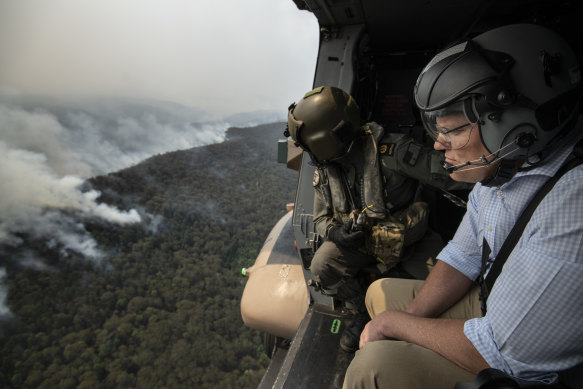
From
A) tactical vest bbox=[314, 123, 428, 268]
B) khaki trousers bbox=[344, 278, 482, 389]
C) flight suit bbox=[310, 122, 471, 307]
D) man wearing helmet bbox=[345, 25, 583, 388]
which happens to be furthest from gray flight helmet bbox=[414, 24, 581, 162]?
tactical vest bbox=[314, 123, 428, 268]

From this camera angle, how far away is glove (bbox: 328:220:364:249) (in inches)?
80.8

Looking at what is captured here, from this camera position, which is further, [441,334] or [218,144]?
[218,144]

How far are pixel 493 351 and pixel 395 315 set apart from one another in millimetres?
365

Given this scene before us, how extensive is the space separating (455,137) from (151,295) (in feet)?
95.8

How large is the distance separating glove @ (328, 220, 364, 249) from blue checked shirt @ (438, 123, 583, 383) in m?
1.19

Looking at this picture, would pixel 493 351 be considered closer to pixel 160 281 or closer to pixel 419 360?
pixel 419 360

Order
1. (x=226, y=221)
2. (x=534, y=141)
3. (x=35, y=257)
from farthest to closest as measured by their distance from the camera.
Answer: (x=226, y=221) → (x=35, y=257) → (x=534, y=141)

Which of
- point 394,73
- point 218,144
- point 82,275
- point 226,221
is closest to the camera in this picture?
point 394,73

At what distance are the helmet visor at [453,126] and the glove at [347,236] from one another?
1.11 m

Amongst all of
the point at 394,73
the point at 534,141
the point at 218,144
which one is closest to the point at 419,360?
the point at 534,141

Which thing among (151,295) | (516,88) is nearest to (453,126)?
(516,88)

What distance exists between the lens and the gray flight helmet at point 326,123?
210 cm

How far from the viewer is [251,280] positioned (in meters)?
3.53

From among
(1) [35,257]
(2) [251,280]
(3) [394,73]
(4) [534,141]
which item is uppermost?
(3) [394,73]
